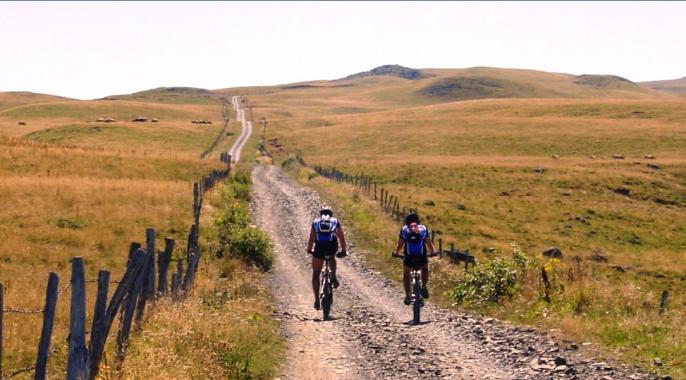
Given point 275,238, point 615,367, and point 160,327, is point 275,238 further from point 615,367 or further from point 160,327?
point 615,367

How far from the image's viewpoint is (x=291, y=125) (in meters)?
130

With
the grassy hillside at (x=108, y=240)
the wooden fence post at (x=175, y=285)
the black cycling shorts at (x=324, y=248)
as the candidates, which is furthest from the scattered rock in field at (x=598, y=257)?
the wooden fence post at (x=175, y=285)

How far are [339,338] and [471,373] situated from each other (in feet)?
10.8

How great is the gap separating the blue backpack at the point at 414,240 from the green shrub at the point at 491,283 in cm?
254

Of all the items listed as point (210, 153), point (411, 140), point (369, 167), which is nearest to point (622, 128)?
point (411, 140)

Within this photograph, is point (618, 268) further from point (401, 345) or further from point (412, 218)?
A: point (401, 345)

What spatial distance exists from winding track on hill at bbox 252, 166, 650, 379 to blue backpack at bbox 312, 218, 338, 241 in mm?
1955

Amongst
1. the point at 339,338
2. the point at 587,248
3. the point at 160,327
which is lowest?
the point at 587,248

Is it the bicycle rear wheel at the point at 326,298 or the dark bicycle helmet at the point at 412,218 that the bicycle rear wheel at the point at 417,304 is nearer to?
the dark bicycle helmet at the point at 412,218

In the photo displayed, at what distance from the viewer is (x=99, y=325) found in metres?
8.77

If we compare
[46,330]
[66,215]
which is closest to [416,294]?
[46,330]

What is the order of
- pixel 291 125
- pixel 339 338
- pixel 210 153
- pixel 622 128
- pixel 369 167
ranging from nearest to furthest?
1. pixel 339 338
2. pixel 369 167
3. pixel 210 153
4. pixel 622 128
5. pixel 291 125

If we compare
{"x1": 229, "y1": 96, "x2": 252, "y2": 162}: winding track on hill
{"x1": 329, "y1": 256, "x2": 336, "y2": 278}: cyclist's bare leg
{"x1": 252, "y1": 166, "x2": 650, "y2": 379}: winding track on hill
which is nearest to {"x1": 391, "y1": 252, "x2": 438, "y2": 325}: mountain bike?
{"x1": 252, "y1": 166, "x2": 650, "y2": 379}: winding track on hill

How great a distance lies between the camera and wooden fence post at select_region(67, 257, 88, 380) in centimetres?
795
